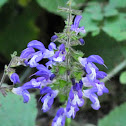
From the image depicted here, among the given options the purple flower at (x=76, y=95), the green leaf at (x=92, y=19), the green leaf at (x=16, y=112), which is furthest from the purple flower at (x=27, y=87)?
the green leaf at (x=92, y=19)

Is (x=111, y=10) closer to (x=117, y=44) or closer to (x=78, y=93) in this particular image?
(x=117, y=44)

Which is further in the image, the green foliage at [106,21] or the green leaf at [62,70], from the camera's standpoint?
the green foliage at [106,21]

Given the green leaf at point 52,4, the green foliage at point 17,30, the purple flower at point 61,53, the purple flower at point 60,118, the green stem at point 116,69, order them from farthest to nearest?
the green foliage at point 17,30 < the green leaf at point 52,4 < the green stem at point 116,69 < the purple flower at point 60,118 < the purple flower at point 61,53

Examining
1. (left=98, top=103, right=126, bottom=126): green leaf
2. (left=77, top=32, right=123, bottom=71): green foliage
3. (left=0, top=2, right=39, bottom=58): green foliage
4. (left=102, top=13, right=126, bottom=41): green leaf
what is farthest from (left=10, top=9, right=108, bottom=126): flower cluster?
(left=0, top=2, right=39, bottom=58): green foliage

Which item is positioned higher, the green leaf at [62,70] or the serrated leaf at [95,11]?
the serrated leaf at [95,11]

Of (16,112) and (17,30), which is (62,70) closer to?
(16,112)

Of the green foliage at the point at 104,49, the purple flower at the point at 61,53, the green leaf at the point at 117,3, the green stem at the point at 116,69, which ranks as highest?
the green leaf at the point at 117,3

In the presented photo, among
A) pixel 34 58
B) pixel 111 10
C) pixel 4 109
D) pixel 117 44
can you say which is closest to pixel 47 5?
pixel 111 10

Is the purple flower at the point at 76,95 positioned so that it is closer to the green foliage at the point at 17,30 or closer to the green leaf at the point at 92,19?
the green leaf at the point at 92,19
